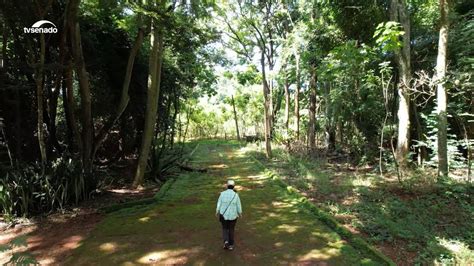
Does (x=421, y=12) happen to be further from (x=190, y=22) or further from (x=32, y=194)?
(x=32, y=194)

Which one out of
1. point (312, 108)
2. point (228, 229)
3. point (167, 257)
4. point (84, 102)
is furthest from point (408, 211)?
point (312, 108)

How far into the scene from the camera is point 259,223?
681cm

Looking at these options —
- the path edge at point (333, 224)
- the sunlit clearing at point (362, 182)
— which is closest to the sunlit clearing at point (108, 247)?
the path edge at point (333, 224)

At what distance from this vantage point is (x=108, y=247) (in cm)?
564

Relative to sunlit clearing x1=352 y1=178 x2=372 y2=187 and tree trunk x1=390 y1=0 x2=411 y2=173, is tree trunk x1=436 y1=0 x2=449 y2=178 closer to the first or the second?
tree trunk x1=390 y1=0 x2=411 y2=173

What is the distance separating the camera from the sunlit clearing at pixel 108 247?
551 cm

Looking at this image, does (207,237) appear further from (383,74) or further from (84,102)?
(383,74)

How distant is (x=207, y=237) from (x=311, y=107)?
1144 centimetres

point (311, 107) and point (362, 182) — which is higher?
point (311, 107)

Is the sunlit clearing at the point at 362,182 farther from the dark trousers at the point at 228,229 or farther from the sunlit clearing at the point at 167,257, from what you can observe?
the sunlit clearing at the point at 167,257

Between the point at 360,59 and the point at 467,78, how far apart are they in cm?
297

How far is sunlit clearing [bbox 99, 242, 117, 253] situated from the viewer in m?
5.51

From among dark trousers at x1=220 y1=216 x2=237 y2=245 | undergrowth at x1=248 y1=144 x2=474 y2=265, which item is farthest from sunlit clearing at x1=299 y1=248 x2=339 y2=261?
dark trousers at x1=220 y1=216 x2=237 y2=245

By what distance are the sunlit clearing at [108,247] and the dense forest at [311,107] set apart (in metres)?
2.28
